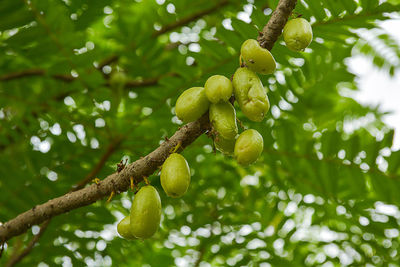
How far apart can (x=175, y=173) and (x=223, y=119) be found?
0.53ft

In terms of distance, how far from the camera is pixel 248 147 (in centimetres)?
103

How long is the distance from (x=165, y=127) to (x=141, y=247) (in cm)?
60

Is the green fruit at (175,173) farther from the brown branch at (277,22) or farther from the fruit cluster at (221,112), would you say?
the brown branch at (277,22)

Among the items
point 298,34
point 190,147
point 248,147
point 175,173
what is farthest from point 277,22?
point 190,147

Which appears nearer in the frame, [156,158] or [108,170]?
[156,158]

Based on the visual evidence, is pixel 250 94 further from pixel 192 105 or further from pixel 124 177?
pixel 124 177

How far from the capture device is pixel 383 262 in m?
2.00

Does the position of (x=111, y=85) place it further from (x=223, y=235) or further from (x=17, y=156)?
(x=223, y=235)

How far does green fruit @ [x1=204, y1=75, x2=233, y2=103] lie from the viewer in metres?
0.98

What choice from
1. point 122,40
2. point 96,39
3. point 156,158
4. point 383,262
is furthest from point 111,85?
point 383,262

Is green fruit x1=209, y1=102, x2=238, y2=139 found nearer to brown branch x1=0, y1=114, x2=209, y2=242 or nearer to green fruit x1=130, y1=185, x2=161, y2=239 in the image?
brown branch x1=0, y1=114, x2=209, y2=242

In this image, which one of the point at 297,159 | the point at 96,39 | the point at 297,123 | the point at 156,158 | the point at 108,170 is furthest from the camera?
the point at 96,39

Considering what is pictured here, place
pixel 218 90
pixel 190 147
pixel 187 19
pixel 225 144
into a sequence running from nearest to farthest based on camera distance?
1. pixel 218 90
2. pixel 225 144
3. pixel 190 147
4. pixel 187 19

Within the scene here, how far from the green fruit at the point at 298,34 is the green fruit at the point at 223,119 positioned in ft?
0.78
